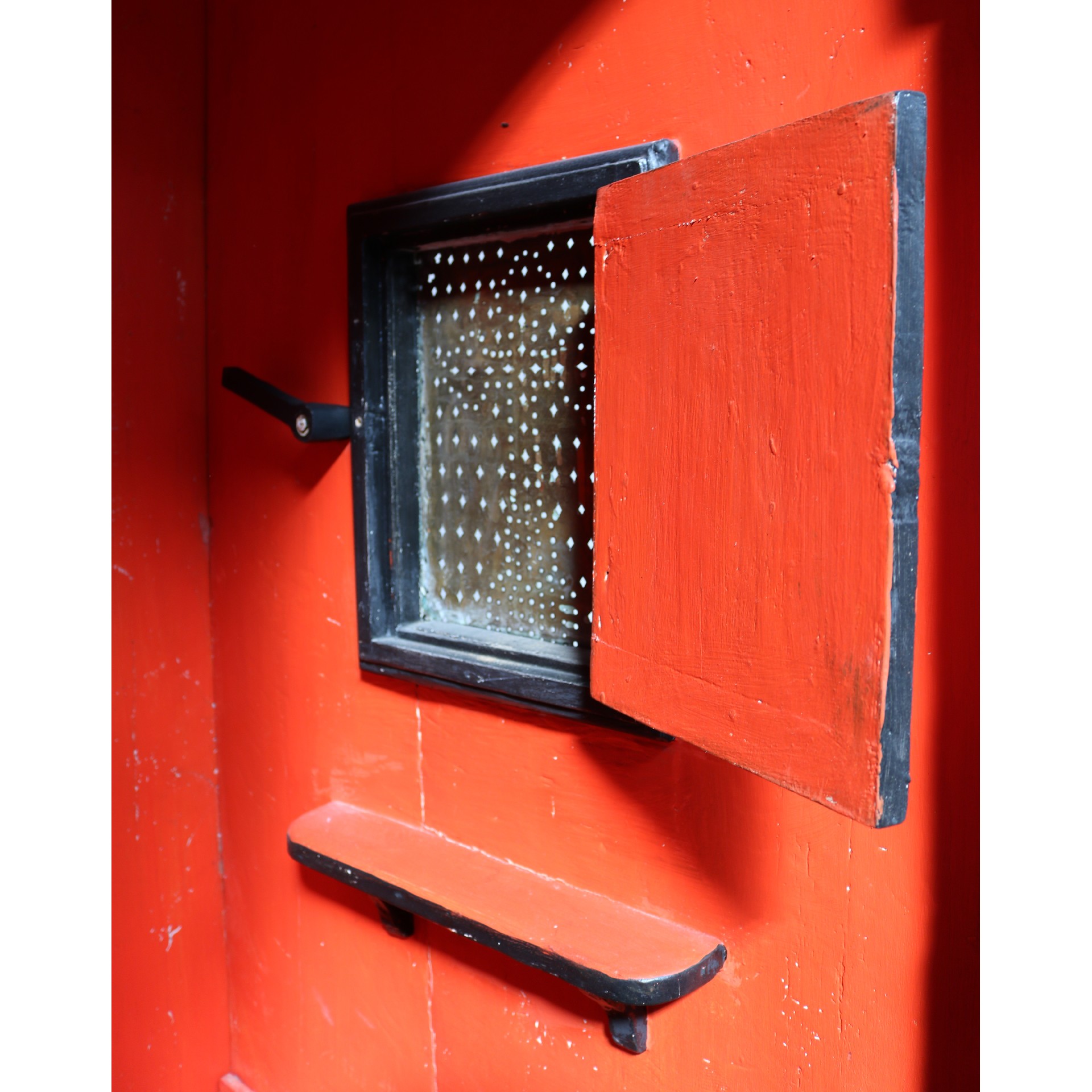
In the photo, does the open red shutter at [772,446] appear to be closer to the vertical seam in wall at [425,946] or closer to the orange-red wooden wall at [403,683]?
the orange-red wooden wall at [403,683]

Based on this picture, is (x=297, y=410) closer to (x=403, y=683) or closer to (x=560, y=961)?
(x=403, y=683)

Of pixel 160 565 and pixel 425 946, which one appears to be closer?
pixel 425 946

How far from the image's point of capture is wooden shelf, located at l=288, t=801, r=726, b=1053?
2.94ft

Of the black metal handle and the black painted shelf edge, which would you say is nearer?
the black painted shelf edge

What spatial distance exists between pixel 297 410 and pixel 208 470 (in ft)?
1.27

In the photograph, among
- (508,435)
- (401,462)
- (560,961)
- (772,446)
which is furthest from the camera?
(401,462)

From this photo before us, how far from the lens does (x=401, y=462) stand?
1.18 m

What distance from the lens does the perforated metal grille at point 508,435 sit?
101 centimetres

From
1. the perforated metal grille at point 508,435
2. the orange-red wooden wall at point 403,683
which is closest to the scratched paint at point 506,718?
the orange-red wooden wall at point 403,683

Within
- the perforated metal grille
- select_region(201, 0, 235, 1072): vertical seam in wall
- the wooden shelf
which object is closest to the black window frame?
the perforated metal grille

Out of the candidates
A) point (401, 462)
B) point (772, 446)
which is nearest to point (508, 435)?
point (401, 462)

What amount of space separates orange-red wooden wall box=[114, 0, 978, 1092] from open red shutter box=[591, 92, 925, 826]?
0.20 m

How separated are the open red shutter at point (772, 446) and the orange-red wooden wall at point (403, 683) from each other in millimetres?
197

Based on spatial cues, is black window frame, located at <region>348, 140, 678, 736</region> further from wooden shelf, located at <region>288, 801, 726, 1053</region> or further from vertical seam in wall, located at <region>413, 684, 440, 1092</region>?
wooden shelf, located at <region>288, 801, 726, 1053</region>
